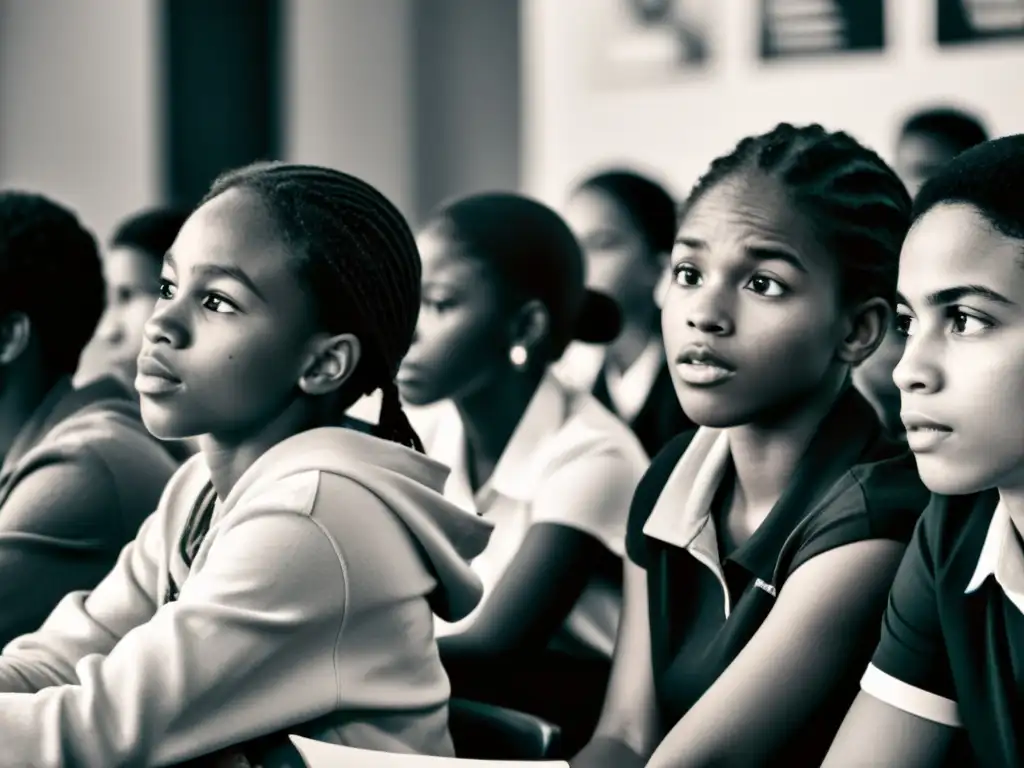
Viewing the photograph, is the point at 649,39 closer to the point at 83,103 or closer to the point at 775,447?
the point at 83,103

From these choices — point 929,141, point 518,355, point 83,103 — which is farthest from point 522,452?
point 83,103

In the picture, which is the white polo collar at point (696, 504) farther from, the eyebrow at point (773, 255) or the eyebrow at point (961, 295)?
the eyebrow at point (961, 295)

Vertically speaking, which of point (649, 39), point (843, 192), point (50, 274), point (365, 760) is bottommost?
point (365, 760)

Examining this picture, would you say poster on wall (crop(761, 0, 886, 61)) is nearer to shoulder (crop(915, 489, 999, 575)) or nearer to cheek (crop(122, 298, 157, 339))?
cheek (crop(122, 298, 157, 339))

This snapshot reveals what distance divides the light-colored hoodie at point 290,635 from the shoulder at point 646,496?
8.3 inches

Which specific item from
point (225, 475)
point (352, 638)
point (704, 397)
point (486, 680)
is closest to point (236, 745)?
point (352, 638)

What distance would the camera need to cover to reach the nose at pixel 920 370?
1.09 metres

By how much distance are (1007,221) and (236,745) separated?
2.31 feet

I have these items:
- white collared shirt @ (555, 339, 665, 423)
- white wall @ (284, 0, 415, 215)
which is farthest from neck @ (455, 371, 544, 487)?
white wall @ (284, 0, 415, 215)

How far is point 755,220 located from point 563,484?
23.1 inches

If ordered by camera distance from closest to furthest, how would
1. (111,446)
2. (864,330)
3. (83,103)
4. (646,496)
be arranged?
(864,330), (646,496), (111,446), (83,103)

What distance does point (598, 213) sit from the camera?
296 cm

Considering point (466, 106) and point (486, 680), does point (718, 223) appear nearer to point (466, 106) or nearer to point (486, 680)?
point (486, 680)

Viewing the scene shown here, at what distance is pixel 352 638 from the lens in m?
1.23
